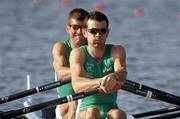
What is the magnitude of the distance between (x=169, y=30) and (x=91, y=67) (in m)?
27.3

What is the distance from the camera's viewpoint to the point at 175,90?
1902cm

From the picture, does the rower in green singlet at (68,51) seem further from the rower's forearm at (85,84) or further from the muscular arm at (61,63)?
the rower's forearm at (85,84)

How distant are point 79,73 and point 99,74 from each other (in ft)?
1.05

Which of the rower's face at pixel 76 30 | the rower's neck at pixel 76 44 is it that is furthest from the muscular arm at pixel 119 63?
the rower's neck at pixel 76 44

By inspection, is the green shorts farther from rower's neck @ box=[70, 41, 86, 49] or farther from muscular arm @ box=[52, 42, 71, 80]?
rower's neck @ box=[70, 41, 86, 49]

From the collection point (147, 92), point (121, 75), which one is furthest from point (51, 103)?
point (147, 92)

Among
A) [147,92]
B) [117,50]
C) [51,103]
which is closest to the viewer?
[117,50]

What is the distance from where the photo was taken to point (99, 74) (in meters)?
10.8

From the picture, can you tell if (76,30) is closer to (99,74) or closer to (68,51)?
(68,51)

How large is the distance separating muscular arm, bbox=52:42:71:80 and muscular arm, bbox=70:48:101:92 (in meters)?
1.15

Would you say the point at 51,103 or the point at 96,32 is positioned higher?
the point at 96,32

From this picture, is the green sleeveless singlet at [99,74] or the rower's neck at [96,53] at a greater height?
the rower's neck at [96,53]

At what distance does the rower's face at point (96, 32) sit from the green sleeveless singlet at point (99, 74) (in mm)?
245

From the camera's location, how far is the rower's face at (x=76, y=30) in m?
12.0
